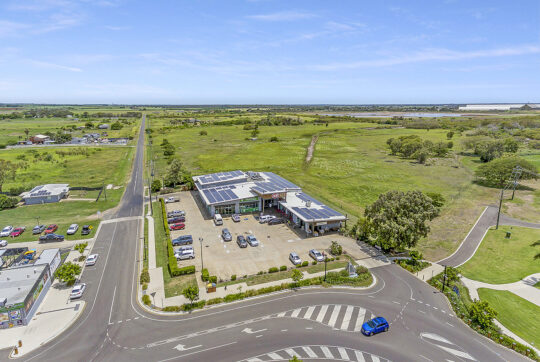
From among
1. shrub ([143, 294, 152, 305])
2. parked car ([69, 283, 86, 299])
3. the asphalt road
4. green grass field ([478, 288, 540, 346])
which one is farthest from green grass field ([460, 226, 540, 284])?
parked car ([69, 283, 86, 299])

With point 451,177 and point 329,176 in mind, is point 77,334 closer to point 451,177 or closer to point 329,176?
point 329,176

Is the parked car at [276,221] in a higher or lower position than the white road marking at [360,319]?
higher

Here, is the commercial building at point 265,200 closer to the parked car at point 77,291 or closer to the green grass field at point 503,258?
the green grass field at point 503,258

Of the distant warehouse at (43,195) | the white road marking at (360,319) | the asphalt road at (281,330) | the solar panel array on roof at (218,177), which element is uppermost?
the solar panel array on roof at (218,177)

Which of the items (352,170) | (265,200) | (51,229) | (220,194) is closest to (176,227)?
(220,194)

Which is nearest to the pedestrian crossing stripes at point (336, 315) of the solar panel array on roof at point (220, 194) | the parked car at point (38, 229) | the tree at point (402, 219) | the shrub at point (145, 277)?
the tree at point (402, 219)

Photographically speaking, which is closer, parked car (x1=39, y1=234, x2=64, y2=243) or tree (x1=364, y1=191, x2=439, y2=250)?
tree (x1=364, y1=191, x2=439, y2=250)

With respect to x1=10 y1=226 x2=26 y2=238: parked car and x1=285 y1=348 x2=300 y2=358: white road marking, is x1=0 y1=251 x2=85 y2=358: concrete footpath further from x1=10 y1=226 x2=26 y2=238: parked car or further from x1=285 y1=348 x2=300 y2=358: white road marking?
x1=285 y1=348 x2=300 y2=358: white road marking
